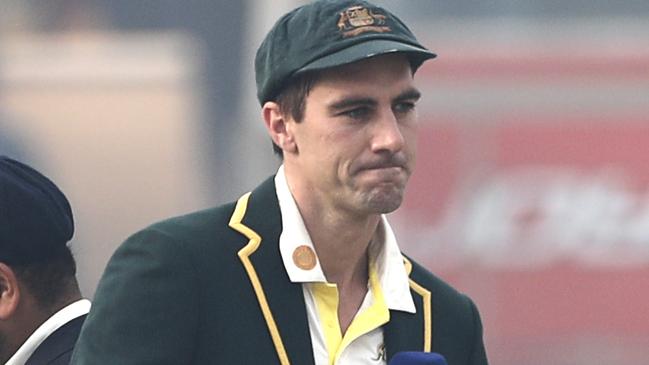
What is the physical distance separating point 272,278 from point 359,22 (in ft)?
1.46

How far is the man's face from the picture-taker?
3.10m

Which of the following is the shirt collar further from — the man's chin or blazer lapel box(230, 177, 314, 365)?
the man's chin

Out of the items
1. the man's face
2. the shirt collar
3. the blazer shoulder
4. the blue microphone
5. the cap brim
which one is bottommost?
the blue microphone

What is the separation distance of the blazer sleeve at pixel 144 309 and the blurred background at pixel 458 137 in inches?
273

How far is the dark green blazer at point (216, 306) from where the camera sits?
299cm

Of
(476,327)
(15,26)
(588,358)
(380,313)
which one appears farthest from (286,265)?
(15,26)

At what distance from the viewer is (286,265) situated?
317 centimetres

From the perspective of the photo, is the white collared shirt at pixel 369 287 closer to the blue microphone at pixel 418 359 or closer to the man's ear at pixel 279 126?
the man's ear at pixel 279 126

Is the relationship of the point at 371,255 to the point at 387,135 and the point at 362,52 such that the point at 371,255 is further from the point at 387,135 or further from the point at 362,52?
the point at 362,52

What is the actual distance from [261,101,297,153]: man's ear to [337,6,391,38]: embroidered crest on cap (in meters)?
0.18

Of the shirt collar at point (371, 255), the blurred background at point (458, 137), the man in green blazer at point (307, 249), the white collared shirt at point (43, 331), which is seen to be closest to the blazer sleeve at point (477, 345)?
the man in green blazer at point (307, 249)

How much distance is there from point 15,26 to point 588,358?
3633 mm

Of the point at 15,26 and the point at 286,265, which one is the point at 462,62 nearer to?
the point at 15,26

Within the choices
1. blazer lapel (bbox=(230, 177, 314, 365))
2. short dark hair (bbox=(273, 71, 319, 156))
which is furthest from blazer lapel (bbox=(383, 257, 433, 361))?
short dark hair (bbox=(273, 71, 319, 156))
